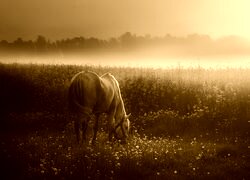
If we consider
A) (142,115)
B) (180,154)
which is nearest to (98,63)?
(142,115)

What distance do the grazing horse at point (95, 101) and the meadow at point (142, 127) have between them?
2.06 ft

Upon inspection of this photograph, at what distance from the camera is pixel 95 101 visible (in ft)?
63.7

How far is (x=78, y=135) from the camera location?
760 inches

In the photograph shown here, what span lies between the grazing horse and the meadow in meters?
0.63

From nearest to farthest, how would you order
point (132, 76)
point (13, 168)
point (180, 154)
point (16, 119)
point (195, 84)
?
point (13, 168) → point (180, 154) → point (16, 119) → point (195, 84) → point (132, 76)

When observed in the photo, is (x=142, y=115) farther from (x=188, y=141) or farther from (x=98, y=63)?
(x=98, y=63)

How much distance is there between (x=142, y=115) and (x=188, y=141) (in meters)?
6.24

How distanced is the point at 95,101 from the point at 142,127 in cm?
645

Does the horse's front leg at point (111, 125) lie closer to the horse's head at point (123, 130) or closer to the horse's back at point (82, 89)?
the horse's head at point (123, 130)

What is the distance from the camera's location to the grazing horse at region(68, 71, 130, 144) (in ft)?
61.9

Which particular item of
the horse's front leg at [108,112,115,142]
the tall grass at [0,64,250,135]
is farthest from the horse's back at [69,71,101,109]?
the tall grass at [0,64,250,135]

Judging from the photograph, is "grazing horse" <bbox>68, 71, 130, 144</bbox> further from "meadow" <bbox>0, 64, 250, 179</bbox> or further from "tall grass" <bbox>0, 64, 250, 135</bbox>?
"tall grass" <bbox>0, 64, 250, 135</bbox>

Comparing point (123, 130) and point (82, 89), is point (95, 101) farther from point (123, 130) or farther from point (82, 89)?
point (123, 130)

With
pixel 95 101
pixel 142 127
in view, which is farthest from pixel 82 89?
pixel 142 127
